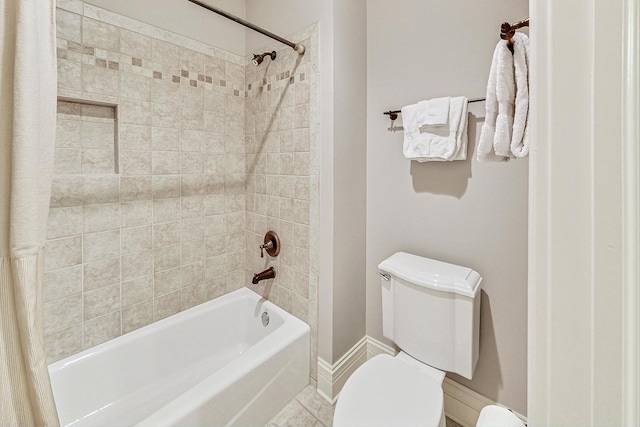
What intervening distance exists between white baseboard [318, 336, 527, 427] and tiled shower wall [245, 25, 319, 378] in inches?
4.3

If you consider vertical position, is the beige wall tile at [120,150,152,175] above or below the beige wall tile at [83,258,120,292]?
above

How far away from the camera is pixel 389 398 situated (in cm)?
103

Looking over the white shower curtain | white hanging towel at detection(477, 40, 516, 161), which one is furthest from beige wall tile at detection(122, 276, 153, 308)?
white hanging towel at detection(477, 40, 516, 161)

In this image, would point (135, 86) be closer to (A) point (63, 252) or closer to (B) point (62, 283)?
(A) point (63, 252)

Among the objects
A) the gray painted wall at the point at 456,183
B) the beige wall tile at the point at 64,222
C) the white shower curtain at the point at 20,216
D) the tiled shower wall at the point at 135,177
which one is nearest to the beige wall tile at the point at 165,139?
the tiled shower wall at the point at 135,177

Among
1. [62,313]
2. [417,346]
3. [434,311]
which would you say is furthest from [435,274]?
[62,313]

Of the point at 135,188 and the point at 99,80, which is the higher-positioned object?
the point at 99,80

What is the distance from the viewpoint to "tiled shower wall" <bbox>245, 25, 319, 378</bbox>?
4.97 feet

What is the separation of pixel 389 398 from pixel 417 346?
314 mm

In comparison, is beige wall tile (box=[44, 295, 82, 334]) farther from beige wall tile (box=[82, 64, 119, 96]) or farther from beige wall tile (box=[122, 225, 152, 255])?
beige wall tile (box=[82, 64, 119, 96])

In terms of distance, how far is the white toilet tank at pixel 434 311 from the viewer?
3.78ft

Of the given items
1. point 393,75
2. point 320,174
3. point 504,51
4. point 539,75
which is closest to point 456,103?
point 504,51

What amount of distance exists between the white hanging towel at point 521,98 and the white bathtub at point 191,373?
134cm

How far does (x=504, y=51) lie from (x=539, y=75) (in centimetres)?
82
